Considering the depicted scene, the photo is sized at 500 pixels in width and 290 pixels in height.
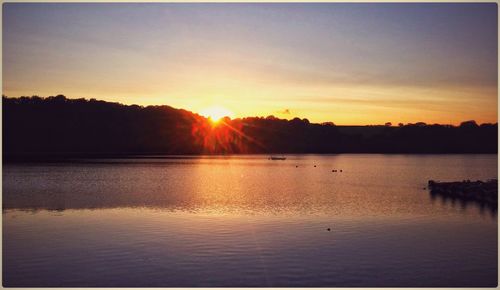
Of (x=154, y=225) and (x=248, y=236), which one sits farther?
(x=154, y=225)

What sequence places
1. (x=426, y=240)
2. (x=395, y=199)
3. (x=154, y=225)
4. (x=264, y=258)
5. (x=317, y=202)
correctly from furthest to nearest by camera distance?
1. (x=395, y=199)
2. (x=317, y=202)
3. (x=154, y=225)
4. (x=426, y=240)
5. (x=264, y=258)

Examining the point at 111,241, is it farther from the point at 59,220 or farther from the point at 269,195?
the point at 269,195

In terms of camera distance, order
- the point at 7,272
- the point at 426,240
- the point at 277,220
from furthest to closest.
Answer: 1. the point at 277,220
2. the point at 426,240
3. the point at 7,272

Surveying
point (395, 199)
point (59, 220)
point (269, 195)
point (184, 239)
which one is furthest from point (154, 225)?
point (395, 199)

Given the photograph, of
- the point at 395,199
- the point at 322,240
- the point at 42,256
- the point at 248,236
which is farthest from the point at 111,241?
the point at 395,199

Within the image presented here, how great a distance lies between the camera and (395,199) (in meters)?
59.7

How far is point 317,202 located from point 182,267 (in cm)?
3286

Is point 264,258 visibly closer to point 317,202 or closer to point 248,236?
point 248,236

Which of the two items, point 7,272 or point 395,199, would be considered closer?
point 7,272

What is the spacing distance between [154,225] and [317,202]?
24134mm

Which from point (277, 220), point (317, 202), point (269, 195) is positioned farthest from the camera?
point (269, 195)

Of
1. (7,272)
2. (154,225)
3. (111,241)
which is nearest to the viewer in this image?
(7,272)

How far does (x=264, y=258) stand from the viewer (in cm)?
2731

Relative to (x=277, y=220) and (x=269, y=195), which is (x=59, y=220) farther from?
(x=269, y=195)
